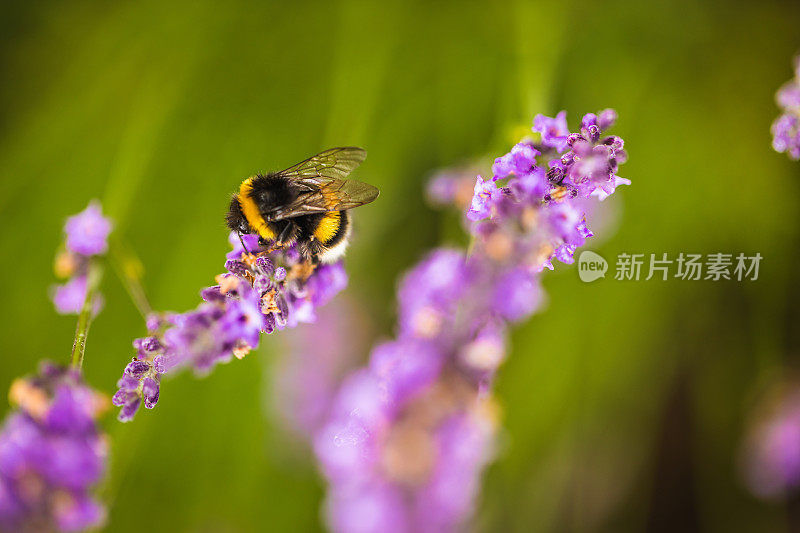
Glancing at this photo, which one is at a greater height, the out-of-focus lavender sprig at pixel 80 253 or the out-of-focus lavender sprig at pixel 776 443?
the out-of-focus lavender sprig at pixel 776 443

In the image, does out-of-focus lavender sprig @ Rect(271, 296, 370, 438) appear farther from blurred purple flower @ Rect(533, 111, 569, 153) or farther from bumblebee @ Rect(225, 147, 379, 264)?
blurred purple flower @ Rect(533, 111, 569, 153)

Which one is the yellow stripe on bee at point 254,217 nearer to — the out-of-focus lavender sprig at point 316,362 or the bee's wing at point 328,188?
the bee's wing at point 328,188

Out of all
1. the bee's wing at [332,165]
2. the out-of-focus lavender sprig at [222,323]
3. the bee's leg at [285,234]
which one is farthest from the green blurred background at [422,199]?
the out-of-focus lavender sprig at [222,323]

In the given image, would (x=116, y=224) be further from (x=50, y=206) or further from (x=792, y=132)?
(x=792, y=132)

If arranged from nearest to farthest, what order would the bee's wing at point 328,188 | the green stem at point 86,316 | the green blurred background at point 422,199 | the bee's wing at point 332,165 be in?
1. the green stem at point 86,316
2. the bee's wing at point 328,188
3. the bee's wing at point 332,165
4. the green blurred background at point 422,199

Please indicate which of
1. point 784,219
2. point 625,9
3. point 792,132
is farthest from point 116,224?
point 784,219

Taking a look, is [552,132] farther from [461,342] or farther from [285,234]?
[285,234]

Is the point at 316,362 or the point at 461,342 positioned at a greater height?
the point at 316,362

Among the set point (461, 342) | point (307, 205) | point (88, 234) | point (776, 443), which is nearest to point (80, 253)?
point (88, 234)
